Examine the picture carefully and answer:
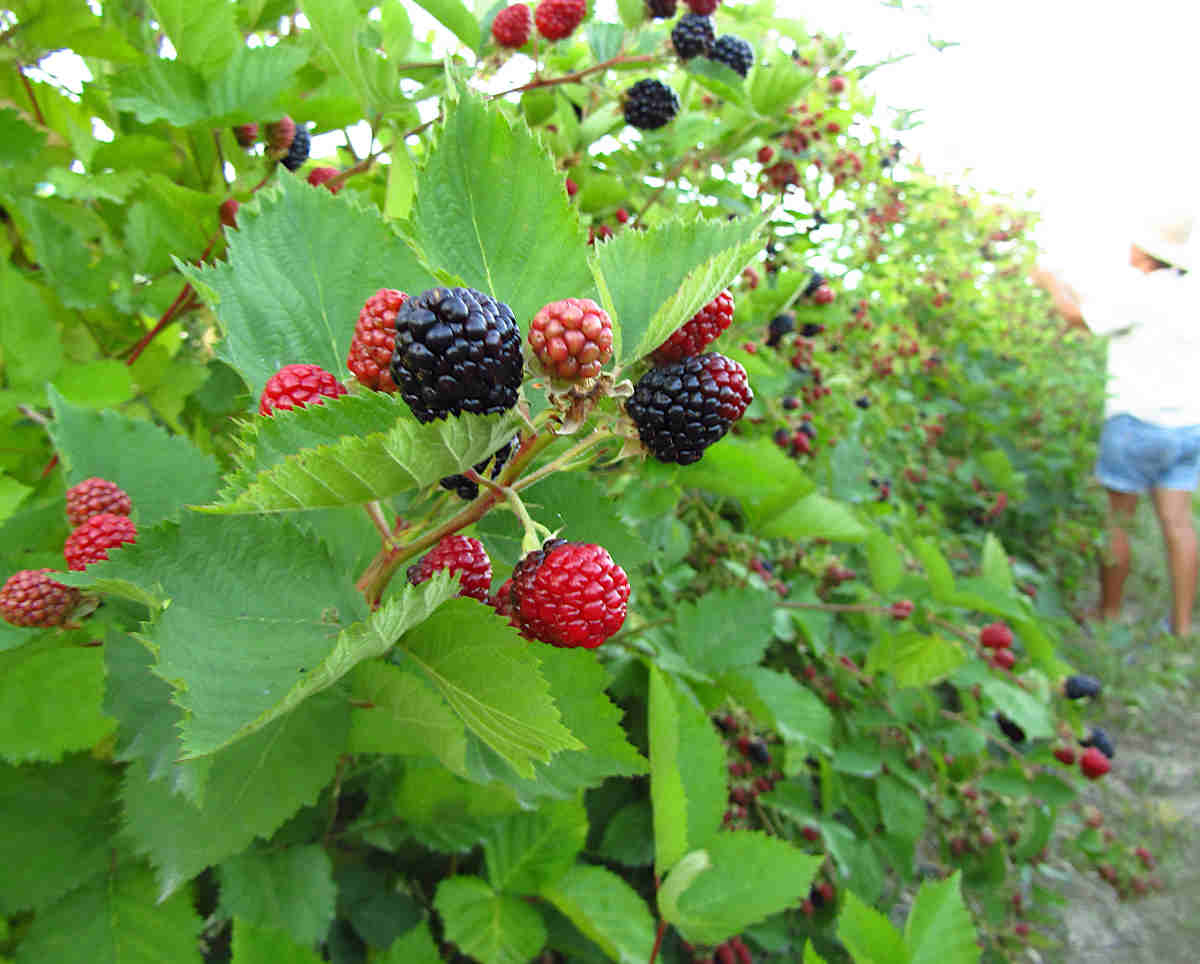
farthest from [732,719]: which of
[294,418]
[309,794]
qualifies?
[294,418]

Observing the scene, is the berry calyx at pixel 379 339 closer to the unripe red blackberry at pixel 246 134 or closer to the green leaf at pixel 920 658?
the unripe red blackberry at pixel 246 134

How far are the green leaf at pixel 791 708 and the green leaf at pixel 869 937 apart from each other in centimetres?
33

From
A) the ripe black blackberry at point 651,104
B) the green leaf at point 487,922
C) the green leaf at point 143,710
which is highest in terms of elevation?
the ripe black blackberry at point 651,104

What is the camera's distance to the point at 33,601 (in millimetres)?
555

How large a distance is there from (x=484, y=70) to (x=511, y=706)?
1.04m

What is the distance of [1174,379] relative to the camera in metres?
3.76

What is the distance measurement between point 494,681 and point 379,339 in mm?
212

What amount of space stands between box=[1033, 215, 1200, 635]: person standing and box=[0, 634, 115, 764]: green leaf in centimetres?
429

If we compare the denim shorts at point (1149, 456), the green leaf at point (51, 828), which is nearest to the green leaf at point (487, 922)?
the green leaf at point (51, 828)

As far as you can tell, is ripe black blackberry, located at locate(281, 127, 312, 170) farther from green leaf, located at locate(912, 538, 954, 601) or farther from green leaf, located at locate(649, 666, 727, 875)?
green leaf, located at locate(912, 538, 954, 601)

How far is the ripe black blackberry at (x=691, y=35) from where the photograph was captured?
108cm

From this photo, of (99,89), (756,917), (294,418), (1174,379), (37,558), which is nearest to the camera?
(294,418)

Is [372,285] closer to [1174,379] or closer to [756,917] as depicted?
[756,917]

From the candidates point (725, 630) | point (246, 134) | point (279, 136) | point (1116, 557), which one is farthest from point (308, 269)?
point (1116, 557)
